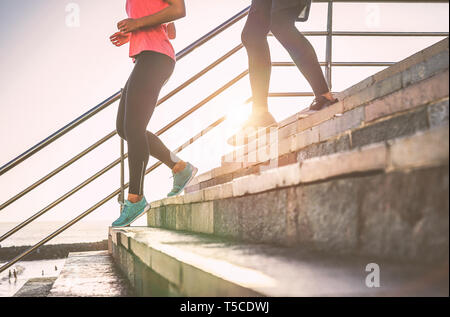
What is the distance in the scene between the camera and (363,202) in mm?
1013

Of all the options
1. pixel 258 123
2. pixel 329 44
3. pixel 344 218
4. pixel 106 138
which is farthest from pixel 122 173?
pixel 344 218

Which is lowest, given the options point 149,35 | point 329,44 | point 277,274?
point 277,274

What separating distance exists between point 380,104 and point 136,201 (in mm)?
1435

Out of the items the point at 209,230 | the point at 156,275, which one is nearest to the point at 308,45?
the point at 209,230

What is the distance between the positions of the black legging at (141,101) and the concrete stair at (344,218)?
0.55m

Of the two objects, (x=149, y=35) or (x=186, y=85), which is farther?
(x=186, y=85)

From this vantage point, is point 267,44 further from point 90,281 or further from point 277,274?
point 277,274

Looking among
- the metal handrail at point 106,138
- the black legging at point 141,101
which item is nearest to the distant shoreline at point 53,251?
the metal handrail at point 106,138

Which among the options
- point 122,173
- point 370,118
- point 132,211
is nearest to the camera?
point 370,118

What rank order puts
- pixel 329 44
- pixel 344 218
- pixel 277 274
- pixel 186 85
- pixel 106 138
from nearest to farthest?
pixel 277 274 → pixel 344 218 → pixel 106 138 → pixel 186 85 → pixel 329 44

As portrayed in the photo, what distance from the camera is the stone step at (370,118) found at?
4.08ft

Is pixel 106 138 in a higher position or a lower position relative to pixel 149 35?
lower

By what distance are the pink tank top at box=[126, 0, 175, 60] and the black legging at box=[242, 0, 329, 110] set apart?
2.07 ft

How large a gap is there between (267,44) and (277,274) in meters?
2.11
